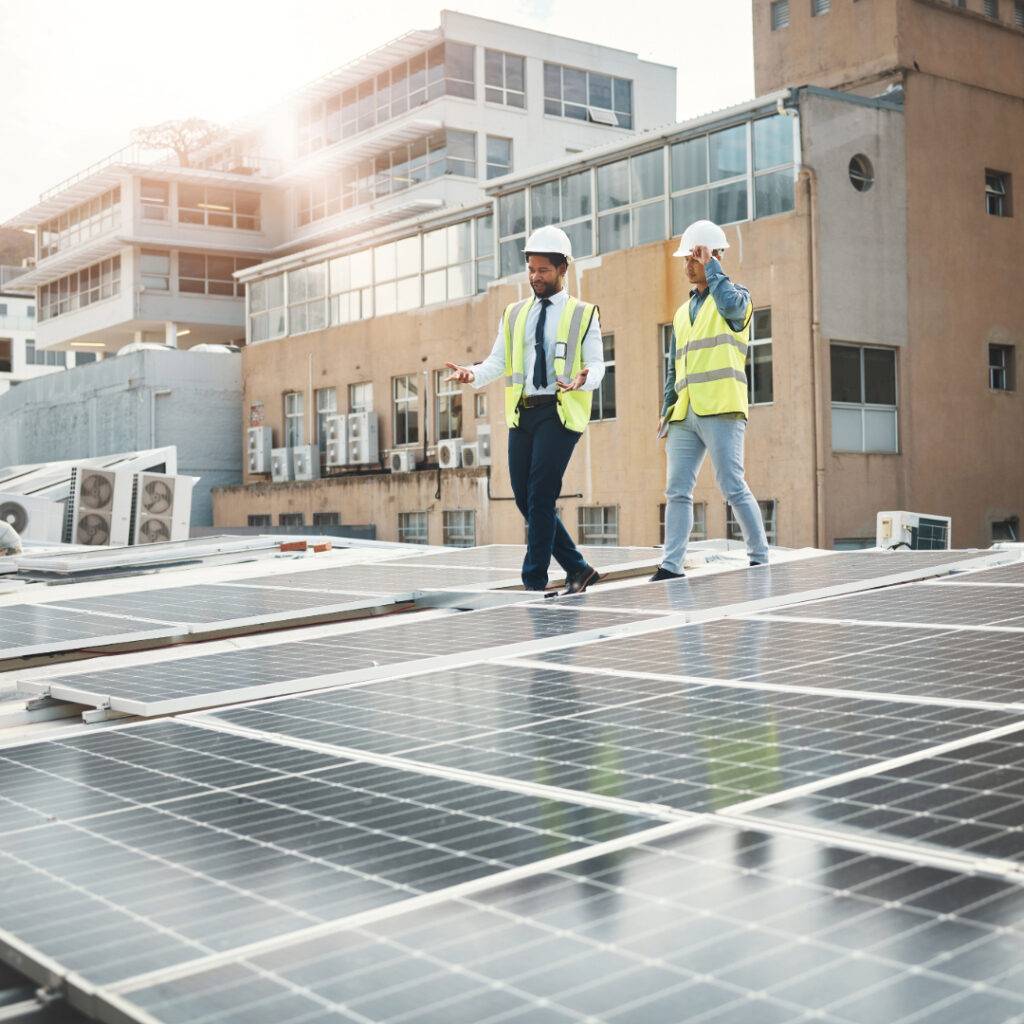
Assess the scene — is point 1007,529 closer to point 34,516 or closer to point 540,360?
point 34,516

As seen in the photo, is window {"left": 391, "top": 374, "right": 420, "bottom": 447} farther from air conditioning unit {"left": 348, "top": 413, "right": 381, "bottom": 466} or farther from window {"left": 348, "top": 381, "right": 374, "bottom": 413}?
window {"left": 348, "top": 381, "right": 374, "bottom": 413}

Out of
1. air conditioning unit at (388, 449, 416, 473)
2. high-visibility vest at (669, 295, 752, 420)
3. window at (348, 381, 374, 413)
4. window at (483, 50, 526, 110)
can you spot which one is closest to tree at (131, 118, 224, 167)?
window at (483, 50, 526, 110)

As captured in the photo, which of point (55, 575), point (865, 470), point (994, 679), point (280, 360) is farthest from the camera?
point (280, 360)

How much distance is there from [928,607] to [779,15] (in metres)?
33.8

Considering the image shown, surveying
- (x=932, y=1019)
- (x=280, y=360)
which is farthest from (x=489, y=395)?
(x=932, y=1019)

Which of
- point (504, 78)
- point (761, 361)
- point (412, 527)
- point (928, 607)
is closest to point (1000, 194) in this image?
point (761, 361)

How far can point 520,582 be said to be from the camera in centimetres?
892

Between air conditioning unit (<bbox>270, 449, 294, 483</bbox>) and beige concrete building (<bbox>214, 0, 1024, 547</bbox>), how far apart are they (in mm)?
10843

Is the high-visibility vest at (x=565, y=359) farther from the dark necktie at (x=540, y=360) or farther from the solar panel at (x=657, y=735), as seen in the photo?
the solar panel at (x=657, y=735)

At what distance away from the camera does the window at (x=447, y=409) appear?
4166 centimetres

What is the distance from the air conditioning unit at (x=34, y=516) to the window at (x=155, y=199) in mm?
43490

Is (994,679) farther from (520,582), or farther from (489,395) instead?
(489,395)

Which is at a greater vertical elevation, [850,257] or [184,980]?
[850,257]

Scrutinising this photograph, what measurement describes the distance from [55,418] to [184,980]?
58322 millimetres
